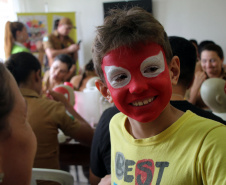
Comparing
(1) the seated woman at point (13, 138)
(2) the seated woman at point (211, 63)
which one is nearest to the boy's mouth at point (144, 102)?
(1) the seated woman at point (13, 138)

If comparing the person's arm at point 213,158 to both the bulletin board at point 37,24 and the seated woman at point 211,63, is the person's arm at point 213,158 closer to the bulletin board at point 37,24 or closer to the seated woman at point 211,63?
the seated woman at point 211,63

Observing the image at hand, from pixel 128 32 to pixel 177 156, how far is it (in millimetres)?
339

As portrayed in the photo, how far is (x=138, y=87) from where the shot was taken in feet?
2.13

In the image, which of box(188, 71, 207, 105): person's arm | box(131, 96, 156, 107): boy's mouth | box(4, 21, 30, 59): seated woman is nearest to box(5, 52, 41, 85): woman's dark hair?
box(131, 96, 156, 107): boy's mouth

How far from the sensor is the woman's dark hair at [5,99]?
1.72 ft

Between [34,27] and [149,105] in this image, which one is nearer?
[149,105]

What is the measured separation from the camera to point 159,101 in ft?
2.20

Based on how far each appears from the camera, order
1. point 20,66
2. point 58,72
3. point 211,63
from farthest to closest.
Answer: point 58,72
point 211,63
point 20,66

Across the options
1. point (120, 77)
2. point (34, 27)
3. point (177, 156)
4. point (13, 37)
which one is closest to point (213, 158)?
point (177, 156)

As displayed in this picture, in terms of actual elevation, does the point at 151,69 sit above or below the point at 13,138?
above

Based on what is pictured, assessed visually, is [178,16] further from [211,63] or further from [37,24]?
[211,63]

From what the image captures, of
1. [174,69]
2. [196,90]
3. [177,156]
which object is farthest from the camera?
[196,90]

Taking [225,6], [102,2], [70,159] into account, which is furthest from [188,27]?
[70,159]

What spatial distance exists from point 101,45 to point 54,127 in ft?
2.78
